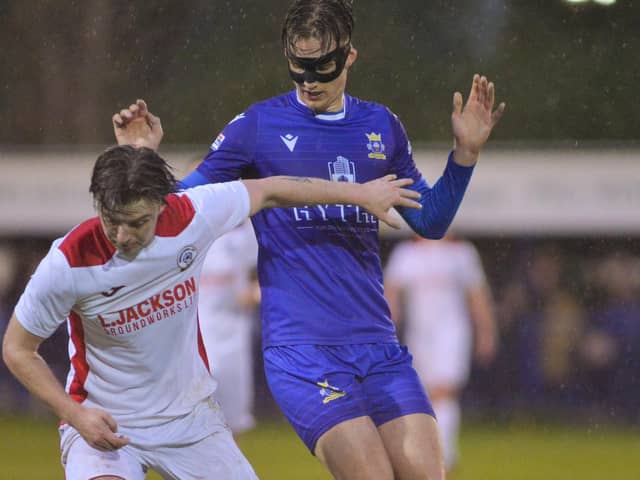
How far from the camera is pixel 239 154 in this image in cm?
496

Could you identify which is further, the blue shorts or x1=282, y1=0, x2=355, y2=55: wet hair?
x1=282, y1=0, x2=355, y2=55: wet hair

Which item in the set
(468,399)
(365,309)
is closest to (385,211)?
(365,309)

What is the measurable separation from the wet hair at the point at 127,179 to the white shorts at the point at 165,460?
0.93 metres

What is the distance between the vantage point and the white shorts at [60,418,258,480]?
4.43m

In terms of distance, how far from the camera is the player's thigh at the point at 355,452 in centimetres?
448

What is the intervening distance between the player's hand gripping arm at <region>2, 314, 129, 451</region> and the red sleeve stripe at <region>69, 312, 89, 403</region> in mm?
221

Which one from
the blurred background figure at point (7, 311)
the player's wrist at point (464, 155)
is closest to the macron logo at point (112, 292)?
the player's wrist at point (464, 155)

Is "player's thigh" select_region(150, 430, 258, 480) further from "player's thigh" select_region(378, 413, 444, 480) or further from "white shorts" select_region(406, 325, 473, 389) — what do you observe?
"white shorts" select_region(406, 325, 473, 389)

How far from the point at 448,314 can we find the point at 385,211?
5.91 meters

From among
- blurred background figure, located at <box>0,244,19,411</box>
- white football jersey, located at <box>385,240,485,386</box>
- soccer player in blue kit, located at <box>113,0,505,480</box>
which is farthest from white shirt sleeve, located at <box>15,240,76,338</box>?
blurred background figure, located at <box>0,244,19,411</box>

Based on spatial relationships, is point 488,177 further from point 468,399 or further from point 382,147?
point 382,147

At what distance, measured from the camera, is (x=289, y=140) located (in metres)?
4.96

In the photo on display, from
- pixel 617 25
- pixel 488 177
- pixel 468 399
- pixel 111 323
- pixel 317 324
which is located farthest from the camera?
pixel 468 399

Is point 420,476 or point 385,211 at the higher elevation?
point 385,211
